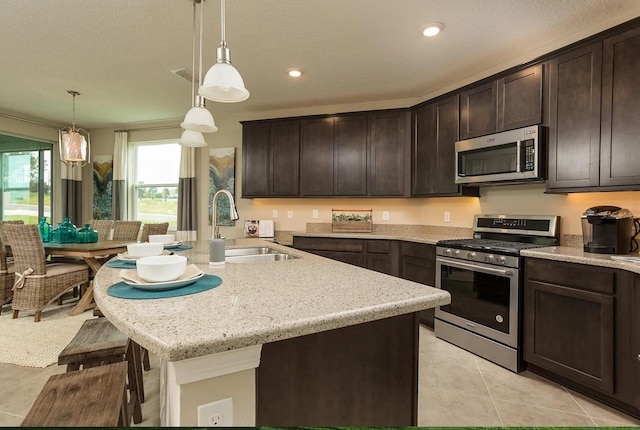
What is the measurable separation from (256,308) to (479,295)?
2369mm

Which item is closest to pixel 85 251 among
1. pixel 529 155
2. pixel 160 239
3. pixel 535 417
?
pixel 160 239

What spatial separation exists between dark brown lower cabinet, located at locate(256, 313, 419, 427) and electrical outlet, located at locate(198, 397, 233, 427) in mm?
173

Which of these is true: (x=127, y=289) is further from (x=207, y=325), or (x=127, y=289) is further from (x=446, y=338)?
(x=446, y=338)

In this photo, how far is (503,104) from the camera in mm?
2828

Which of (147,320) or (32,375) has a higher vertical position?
(147,320)

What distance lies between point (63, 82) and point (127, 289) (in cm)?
392

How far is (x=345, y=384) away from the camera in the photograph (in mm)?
1033

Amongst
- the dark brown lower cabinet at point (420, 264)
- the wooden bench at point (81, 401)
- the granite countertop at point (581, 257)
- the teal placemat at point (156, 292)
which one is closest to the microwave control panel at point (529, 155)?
the granite countertop at point (581, 257)

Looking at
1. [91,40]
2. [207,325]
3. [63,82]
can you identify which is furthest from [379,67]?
[63,82]

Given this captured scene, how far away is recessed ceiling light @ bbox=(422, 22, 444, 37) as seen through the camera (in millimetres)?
2451

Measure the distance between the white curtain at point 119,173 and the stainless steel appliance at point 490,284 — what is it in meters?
5.10

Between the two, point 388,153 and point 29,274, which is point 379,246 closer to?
point 388,153

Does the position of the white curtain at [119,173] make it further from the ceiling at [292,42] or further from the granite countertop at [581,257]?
the granite countertop at [581,257]

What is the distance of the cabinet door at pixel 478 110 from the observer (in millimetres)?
2914
